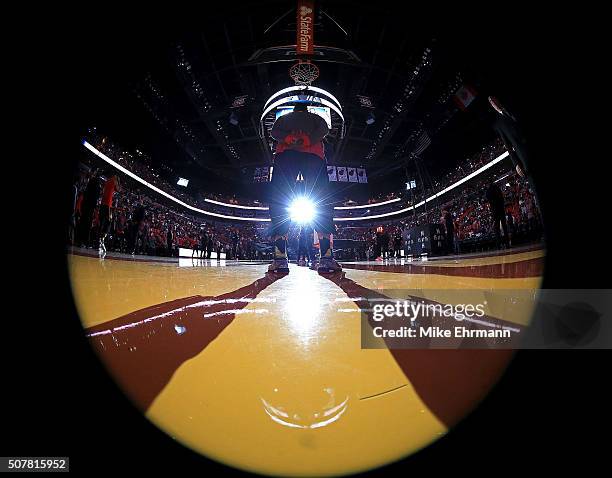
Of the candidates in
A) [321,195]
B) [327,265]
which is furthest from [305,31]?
[327,265]

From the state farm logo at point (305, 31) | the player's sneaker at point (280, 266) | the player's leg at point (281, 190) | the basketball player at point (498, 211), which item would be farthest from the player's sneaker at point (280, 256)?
the basketball player at point (498, 211)

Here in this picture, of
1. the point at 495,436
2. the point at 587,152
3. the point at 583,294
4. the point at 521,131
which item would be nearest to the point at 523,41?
the point at 521,131

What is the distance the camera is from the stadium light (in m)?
2.15

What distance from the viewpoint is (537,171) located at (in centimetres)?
70

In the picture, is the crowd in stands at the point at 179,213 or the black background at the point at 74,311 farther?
the crowd in stands at the point at 179,213

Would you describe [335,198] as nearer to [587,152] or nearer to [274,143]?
[274,143]

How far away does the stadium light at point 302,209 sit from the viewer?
2150mm

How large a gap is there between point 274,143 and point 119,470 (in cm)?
192

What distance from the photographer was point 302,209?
2197mm

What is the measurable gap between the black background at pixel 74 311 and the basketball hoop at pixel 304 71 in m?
0.69

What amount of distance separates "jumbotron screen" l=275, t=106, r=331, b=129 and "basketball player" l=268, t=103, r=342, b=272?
0.06 ft

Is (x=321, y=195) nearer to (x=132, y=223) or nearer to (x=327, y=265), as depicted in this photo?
(x=327, y=265)

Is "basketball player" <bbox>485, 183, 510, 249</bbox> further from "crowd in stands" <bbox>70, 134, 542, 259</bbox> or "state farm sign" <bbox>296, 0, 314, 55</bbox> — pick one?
"state farm sign" <bbox>296, 0, 314, 55</bbox>

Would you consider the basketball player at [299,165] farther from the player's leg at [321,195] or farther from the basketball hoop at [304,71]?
the basketball hoop at [304,71]
